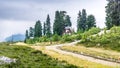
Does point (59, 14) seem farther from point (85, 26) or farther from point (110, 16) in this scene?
point (110, 16)

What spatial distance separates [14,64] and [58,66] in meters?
5.43

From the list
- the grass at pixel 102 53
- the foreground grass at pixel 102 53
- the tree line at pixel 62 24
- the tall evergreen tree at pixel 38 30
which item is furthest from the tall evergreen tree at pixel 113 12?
the tall evergreen tree at pixel 38 30

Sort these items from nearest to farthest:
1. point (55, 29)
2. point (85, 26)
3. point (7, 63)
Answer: point (7, 63) → point (55, 29) → point (85, 26)

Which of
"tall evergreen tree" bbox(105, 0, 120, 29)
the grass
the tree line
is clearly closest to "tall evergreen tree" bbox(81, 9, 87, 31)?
the tree line

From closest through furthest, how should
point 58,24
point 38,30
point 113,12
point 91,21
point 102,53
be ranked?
1. point 102,53
2. point 113,12
3. point 58,24
4. point 91,21
5. point 38,30

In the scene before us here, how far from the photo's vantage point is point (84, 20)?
17962cm

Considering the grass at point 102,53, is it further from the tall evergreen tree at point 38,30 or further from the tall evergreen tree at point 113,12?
the tall evergreen tree at point 38,30

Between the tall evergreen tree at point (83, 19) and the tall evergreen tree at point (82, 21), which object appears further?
the tall evergreen tree at point (83, 19)

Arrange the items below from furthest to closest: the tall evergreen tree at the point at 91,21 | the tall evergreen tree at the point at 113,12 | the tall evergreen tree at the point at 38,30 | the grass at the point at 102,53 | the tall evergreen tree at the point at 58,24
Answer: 1. the tall evergreen tree at the point at 38,30
2. the tall evergreen tree at the point at 91,21
3. the tall evergreen tree at the point at 58,24
4. the tall evergreen tree at the point at 113,12
5. the grass at the point at 102,53

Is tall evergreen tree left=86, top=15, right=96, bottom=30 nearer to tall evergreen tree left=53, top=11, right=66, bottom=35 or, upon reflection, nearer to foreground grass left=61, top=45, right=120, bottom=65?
tall evergreen tree left=53, top=11, right=66, bottom=35

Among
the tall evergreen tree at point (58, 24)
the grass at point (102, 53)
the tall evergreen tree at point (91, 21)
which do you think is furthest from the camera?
the tall evergreen tree at point (91, 21)

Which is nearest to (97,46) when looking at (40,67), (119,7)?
(119,7)

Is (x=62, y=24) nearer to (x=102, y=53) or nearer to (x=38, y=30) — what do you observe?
(x=38, y=30)

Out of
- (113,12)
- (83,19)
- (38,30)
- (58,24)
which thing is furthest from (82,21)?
(113,12)
